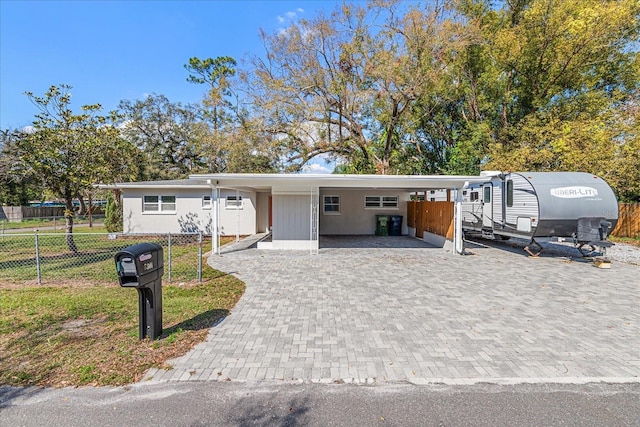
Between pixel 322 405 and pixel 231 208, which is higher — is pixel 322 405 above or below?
below

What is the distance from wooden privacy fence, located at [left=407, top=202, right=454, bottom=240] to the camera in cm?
1153

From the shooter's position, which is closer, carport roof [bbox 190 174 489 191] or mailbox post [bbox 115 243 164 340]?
mailbox post [bbox 115 243 164 340]

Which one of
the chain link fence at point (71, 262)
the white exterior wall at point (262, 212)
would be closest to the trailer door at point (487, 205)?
the chain link fence at point (71, 262)

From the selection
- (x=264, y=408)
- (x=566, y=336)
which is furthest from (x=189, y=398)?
(x=566, y=336)

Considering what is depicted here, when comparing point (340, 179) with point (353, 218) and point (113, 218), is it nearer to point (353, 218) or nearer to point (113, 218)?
point (353, 218)

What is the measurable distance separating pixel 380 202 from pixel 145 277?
13.8 m

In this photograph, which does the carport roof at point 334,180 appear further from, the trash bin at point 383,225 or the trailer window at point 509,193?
the trash bin at point 383,225

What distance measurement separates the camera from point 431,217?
1327cm

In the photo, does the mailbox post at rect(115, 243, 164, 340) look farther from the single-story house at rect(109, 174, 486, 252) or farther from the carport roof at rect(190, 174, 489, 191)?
the single-story house at rect(109, 174, 486, 252)

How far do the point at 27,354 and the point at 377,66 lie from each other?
17565 millimetres

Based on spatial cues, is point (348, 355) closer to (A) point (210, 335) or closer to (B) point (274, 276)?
(A) point (210, 335)

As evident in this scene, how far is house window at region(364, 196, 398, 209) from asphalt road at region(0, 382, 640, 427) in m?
13.4

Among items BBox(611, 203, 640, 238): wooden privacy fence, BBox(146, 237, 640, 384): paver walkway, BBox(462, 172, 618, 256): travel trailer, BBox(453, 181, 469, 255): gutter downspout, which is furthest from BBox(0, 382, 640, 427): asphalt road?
BBox(611, 203, 640, 238): wooden privacy fence

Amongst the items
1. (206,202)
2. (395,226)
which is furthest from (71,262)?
(395,226)
